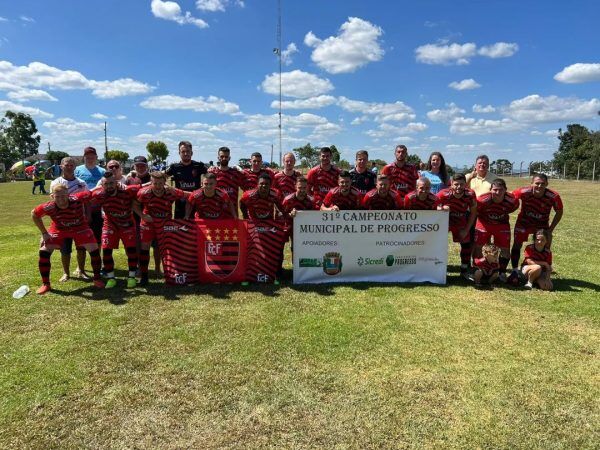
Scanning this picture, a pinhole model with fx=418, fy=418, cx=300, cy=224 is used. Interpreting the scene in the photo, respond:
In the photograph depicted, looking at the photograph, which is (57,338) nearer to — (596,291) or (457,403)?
(457,403)

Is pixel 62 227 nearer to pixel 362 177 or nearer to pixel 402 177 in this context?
pixel 362 177

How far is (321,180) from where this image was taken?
8.37 m

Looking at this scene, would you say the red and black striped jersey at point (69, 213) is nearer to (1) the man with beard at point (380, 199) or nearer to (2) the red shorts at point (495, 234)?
(1) the man with beard at point (380, 199)

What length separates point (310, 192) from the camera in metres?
8.61

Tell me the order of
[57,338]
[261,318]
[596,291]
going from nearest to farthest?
[57,338] → [261,318] → [596,291]

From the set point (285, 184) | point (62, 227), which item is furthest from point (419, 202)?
point (62, 227)

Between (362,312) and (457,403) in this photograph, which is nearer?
(457,403)

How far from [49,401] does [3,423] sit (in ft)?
1.15

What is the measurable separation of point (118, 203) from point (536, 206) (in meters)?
7.23

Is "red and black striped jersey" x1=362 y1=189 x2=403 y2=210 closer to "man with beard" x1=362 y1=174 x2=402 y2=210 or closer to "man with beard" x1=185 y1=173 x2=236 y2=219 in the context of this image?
"man with beard" x1=362 y1=174 x2=402 y2=210

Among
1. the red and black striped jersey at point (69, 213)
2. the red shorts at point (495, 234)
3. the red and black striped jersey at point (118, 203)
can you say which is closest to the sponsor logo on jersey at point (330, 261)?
the red shorts at point (495, 234)

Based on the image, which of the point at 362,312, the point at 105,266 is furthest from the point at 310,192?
the point at 105,266

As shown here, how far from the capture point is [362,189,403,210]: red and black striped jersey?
738cm

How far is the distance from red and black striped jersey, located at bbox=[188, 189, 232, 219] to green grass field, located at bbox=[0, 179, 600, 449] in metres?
1.41
